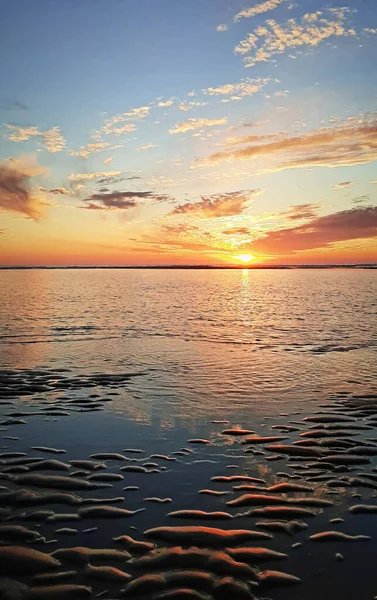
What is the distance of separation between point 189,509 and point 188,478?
1094mm

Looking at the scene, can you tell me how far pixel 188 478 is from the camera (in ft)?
25.1

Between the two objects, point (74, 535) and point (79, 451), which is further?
point (79, 451)

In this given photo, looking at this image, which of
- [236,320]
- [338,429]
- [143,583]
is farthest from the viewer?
[236,320]

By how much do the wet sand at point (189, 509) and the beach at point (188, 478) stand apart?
0.02m

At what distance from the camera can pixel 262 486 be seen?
7.41m

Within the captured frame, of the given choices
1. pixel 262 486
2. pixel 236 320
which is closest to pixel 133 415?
pixel 262 486

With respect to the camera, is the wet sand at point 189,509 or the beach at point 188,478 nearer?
the wet sand at point 189,509

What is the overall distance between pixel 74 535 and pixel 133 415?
5642 millimetres

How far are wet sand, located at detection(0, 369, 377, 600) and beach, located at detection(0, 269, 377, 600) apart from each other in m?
0.02

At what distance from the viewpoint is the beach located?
201 inches

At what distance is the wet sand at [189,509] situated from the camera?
4.98 metres

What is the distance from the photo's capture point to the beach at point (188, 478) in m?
5.10

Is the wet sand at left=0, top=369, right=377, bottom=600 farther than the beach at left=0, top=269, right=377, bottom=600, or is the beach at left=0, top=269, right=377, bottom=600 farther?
the beach at left=0, top=269, right=377, bottom=600

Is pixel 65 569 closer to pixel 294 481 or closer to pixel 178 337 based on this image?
pixel 294 481
